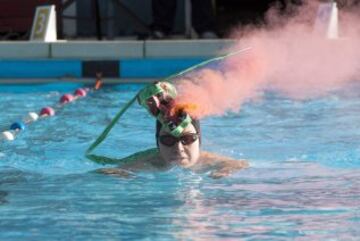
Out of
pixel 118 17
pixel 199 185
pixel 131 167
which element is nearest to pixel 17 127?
pixel 131 167

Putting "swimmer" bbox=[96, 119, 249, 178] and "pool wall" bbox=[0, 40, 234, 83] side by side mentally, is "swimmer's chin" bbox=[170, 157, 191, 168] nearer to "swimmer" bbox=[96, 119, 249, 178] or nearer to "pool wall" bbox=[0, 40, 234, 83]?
"swimmer" bbox=[96, 119, 249, 178]

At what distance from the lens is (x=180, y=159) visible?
5.48 meters

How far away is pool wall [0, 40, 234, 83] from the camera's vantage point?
423 inches

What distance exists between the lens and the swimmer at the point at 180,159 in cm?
545

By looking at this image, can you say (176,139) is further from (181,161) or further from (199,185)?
(199,185)

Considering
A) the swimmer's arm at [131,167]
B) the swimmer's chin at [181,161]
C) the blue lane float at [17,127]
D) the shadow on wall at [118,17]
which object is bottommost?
the shadow on wall at [118,17]

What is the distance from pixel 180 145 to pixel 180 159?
83 mm

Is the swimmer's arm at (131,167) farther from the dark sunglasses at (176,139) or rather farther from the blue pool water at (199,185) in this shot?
the dark sunglasses at (176,139)

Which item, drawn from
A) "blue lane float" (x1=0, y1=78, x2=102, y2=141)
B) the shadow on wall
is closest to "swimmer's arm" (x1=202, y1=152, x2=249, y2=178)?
"blue lane float" (x1=0, y1=78, x2=102, y2=141)

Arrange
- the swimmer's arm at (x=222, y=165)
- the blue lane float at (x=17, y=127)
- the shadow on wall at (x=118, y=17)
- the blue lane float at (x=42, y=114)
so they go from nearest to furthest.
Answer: the swimmer's arm at (x=222, y=165) → the blue lane float at (x=42, y=114) → the blue lane float at (x=17, y=127) → the shadow on wall at (x=118, y=17)

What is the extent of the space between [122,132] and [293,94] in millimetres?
2569

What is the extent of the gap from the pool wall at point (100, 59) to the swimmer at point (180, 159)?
16.0 ft

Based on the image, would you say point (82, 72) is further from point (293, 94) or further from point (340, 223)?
point (340, 223)

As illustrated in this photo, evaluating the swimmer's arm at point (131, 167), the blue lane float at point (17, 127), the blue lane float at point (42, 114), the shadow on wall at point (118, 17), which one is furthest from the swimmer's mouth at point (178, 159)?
the shadow on wall at point (118, 17)
